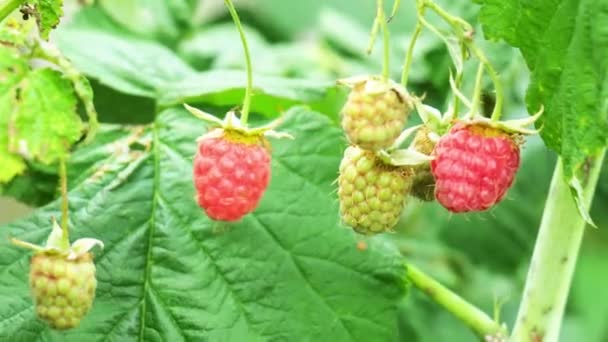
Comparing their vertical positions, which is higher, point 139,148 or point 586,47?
point 586,47

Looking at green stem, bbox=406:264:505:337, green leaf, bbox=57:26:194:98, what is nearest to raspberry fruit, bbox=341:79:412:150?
green stem, bbox=406:264:505:337

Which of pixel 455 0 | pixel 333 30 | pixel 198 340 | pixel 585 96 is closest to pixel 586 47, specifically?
pixel 585 96

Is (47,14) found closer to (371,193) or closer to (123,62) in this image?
(371,193)

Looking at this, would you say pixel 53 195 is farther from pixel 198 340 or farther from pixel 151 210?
pixel 198 340

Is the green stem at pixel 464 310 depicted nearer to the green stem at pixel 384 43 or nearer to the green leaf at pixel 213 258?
the green leaf at pixel 213 258

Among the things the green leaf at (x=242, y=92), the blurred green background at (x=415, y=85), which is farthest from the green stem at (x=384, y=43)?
the blurred green background at (x=415, y=85)

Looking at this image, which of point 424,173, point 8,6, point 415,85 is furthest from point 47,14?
point 415,85
